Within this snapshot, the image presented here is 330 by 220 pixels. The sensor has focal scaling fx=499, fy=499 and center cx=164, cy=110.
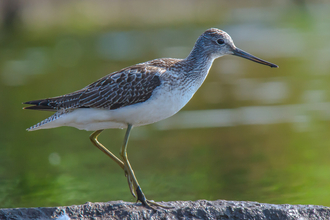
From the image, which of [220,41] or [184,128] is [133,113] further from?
[184,128]

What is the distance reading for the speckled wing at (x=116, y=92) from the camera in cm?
759

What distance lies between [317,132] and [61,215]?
372 inches

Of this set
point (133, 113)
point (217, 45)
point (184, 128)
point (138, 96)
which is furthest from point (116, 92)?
point (184, 128)

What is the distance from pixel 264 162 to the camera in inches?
477

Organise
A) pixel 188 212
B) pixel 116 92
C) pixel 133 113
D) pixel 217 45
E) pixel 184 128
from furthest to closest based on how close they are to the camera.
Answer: pixel 184 128, pixel 217 45, pixel 116 92, pixel 133 113, pixel 188 212

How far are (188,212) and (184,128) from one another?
7946mm

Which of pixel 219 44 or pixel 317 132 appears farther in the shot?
pixel 317 132

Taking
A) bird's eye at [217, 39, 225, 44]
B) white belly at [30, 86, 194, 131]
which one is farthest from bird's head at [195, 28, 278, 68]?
white belly at [30, 86, 194, 131]

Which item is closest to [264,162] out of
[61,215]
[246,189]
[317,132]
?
[246,189]

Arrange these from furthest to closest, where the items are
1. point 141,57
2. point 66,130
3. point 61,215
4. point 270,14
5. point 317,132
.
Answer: point 270,14
point 141,57
point 66,130
point 317,132
point 61,215

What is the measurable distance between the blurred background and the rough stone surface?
274 centimetres

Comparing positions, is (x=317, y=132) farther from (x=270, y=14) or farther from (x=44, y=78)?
(x=270, y=14)

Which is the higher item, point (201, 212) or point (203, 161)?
point (201, 212)

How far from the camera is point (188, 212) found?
7.07m
